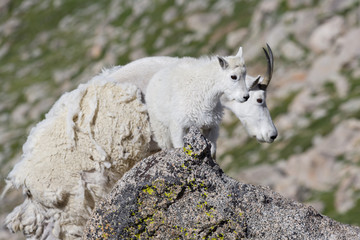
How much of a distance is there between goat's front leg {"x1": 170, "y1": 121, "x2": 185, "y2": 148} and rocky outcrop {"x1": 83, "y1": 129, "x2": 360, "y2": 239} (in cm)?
98

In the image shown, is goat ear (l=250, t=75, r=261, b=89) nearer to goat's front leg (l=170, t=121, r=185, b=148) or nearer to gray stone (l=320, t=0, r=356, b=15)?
goat's front leg (l=170, t=121, r=185, b=148)

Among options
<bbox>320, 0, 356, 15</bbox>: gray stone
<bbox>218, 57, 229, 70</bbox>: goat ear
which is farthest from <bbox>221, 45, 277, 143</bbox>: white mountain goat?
<bbox>320, 0, 356, 15</bbox>: gray stone

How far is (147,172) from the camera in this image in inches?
288

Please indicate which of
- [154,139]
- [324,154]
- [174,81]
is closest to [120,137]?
[154,139]

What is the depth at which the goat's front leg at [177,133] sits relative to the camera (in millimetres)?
8445

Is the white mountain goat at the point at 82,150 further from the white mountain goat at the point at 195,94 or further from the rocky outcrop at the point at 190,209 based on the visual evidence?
the rocky outcrop at the point at 190,209

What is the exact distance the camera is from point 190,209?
712cm

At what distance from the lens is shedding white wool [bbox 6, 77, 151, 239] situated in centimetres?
879

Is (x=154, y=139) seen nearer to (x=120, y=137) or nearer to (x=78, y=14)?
(x=120, y=137)

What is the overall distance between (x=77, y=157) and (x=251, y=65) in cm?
2888

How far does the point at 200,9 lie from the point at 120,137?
143ft

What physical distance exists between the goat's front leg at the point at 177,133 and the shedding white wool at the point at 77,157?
2.12ft

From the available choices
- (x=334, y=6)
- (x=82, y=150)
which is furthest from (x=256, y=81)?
(x=334, y=6)

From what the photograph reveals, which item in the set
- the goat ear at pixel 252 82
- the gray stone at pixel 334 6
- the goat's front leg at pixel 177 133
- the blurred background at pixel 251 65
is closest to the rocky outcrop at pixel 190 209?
the goat's front leg at pixel 177 133
